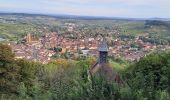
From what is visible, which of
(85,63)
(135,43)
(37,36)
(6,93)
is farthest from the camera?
(37,36)

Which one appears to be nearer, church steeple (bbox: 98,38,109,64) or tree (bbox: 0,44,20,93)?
church steeple (bbox: 98,38,109,64)

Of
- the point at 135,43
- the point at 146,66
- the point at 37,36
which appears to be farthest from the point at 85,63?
the point at 37,36

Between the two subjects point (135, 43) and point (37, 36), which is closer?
point (135, 43)

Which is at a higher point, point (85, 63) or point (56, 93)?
point (56, 93)

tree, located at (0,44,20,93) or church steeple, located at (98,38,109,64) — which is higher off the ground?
church steeple, located at (98,38,109,64)

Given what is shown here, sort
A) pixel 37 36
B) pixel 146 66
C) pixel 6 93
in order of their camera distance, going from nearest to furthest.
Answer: pixel 6 93 < pixel 146 66 < pixel 37 36

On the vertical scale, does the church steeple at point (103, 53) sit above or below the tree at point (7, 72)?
above

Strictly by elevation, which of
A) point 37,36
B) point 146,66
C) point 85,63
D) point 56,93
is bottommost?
point 37,36

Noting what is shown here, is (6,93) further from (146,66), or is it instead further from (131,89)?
(131,89)

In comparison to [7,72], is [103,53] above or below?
above

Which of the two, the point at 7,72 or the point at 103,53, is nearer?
the point at 103,53

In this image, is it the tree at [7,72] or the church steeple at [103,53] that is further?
the tree at [7,72]
